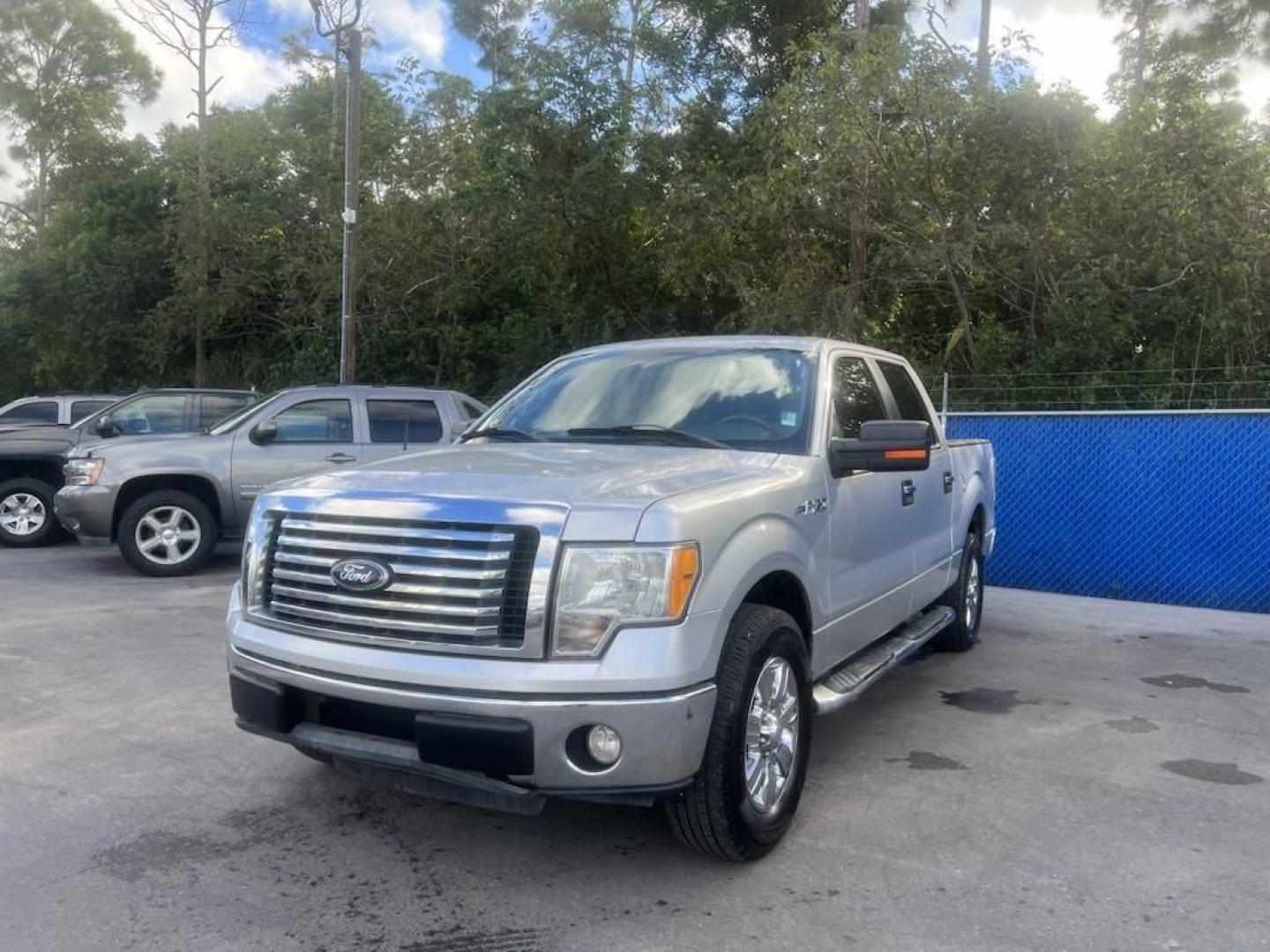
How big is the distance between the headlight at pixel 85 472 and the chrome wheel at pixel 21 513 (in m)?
2.66

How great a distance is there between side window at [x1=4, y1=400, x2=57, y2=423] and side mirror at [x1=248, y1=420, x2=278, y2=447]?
496 cm

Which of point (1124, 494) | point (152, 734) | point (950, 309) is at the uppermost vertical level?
point (950, 309)

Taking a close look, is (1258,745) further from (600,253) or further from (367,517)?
(600,253)

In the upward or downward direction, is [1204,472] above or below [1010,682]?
above

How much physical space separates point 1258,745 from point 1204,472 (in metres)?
4.60

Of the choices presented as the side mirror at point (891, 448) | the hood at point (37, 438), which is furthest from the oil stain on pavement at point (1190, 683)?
the hood at point (37, 438)

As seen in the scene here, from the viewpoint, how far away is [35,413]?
43.9 feet

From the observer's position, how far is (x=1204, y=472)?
922cm

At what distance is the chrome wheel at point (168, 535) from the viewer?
989 centimetres

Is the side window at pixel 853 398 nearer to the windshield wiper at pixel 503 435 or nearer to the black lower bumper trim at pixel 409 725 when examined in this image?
A: the windshield wiper at pixel 503 435

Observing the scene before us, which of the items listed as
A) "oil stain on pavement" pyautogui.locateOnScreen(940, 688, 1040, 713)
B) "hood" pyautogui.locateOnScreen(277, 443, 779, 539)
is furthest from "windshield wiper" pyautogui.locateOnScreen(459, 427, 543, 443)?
"oil stain on pavement" pyautogui.locateOnScreen(940, 688, 1040, 713)

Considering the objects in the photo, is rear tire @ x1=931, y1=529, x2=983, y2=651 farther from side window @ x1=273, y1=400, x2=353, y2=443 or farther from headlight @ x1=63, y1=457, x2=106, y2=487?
headlight @ x1=63, y1=457, x2=106, y2=487

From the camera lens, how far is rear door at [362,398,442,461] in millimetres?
10406

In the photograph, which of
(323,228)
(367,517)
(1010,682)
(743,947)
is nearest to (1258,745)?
(1010,682)
